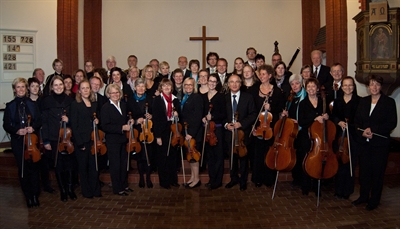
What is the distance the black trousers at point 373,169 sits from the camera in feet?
15.9

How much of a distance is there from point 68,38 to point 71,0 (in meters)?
0.83

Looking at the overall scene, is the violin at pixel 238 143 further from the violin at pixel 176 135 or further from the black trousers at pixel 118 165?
the black trousers at pixel 118 165

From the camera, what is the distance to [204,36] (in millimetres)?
10570

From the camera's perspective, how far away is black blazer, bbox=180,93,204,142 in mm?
5559

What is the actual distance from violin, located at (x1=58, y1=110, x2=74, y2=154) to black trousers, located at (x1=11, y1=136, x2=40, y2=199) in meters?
0.44

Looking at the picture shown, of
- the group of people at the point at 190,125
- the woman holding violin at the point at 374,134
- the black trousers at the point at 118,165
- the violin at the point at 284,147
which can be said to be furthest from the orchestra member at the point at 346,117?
the black trousers at the point at 118,165

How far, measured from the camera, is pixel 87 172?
548cm

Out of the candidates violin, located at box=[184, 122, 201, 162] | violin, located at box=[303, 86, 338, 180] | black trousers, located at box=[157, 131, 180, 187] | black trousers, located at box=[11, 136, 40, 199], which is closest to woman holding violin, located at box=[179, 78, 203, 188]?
violin, located at box=[184, 122, 201, 162]

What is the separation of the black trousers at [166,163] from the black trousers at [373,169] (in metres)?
2.59

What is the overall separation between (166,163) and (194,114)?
88cm

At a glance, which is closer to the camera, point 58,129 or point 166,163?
point 58,129

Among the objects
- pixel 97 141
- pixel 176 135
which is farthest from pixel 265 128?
pixel 97 141

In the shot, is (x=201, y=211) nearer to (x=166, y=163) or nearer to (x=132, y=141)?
(x=166, y=163)

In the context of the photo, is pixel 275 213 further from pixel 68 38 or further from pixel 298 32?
pixel 298 32
